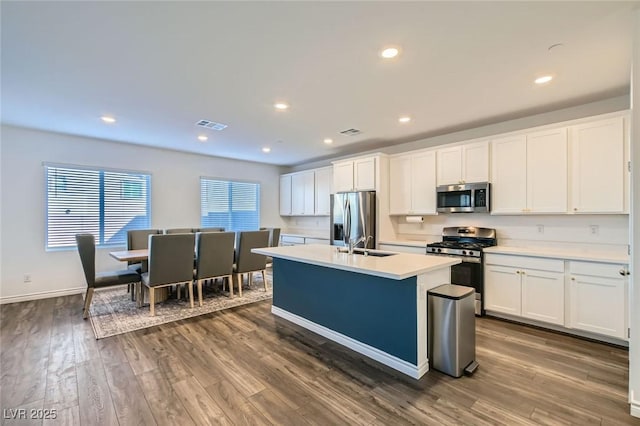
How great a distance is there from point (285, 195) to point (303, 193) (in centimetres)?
75

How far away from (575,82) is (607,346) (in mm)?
2655

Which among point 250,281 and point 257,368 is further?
point 250,281

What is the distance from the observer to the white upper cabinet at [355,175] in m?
5.12

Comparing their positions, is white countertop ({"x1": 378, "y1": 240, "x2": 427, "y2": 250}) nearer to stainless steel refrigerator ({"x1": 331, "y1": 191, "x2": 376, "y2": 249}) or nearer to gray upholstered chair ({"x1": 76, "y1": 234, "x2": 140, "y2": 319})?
stainless steel refrigerator ({"x1": 331, "y1": 191, "x2": 376, "y2": 249})

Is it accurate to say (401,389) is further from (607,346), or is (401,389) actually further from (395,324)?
(607,346)

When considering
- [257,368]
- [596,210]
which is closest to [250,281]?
[257,368]

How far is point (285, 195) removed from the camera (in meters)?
7.46

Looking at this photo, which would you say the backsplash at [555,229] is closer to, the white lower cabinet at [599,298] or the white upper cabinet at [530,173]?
the white upper cabinet at [530,173]

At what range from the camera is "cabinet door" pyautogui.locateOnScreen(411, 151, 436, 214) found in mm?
4531

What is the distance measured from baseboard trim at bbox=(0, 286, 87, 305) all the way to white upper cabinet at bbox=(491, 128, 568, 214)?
21.9ft

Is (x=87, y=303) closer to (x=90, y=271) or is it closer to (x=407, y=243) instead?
(x=90, y=271)

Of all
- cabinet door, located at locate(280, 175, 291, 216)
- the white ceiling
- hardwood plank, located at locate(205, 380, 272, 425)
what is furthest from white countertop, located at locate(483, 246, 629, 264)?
cabinet door, located at locate(280, 175, 291, 216)

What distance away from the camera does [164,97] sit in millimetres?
3186

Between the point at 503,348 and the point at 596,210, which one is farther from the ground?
the point at 596,210
